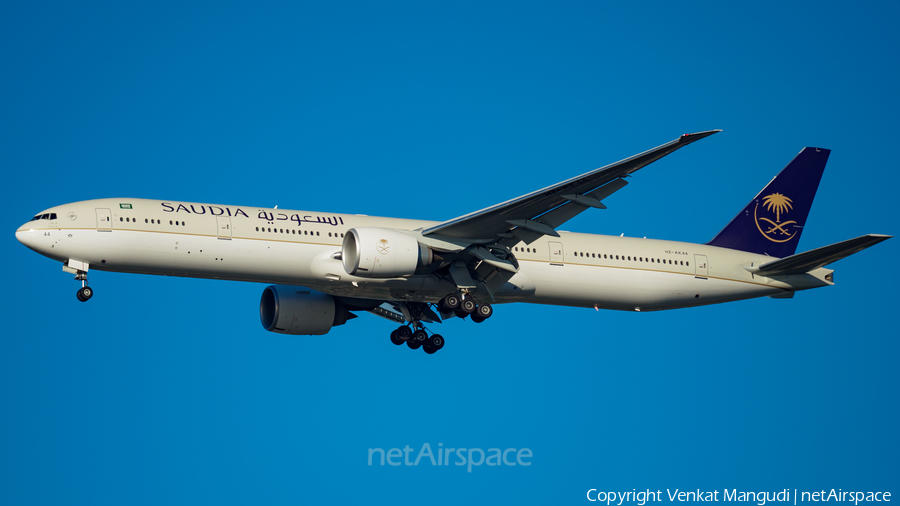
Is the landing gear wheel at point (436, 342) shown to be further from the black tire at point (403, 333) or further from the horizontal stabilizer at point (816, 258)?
the horizontal stabilizer at point (816, 258)

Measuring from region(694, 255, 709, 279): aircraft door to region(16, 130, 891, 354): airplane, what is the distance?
0.05 m

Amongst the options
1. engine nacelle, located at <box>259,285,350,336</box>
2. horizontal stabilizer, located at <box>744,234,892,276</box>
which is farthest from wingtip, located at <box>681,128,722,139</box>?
engine nacelle, located at <box>259,285,350,336</box>

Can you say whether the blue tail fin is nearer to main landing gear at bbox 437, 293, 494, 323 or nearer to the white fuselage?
the white fuselage

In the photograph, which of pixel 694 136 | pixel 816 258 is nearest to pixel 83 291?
pixel 694 136

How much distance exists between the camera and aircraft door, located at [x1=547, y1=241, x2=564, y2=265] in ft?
106

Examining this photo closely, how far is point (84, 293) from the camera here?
29.2 metres

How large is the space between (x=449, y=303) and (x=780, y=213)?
575 inches

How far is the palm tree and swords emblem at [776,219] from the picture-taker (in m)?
36.7

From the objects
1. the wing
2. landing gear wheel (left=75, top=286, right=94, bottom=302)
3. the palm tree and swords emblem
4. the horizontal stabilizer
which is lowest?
landing gear wheel (left=75, top=286, right=94, bottom=302)

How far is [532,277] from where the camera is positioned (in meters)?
31.9

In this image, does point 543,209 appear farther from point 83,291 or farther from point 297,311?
point 83,291

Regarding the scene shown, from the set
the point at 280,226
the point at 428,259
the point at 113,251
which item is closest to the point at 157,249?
the point at 113,251

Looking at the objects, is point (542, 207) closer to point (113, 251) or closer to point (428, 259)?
point (428, 259)

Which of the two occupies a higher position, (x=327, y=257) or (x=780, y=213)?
(x=780, y=213)
